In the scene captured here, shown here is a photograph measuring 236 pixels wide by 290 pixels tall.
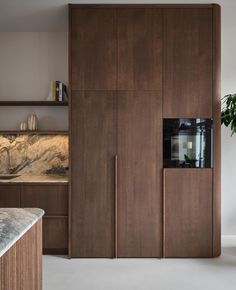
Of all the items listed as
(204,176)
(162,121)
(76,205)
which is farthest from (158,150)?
(76,205)

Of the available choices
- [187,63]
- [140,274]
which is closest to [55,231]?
[140,274]

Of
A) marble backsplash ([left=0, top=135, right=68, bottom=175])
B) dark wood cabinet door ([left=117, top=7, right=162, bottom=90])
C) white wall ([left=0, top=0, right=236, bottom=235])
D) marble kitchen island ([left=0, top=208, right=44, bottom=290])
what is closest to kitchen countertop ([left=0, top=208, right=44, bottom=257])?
marble kitchen island ([left=0, top=208, right=44, bottom=290])

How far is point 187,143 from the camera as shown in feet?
11.5

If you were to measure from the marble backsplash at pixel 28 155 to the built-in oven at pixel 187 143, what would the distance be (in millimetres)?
1484

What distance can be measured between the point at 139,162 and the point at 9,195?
1.47 m

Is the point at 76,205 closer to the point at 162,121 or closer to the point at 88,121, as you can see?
the point at 88,121

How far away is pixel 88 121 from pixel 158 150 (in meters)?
0.82

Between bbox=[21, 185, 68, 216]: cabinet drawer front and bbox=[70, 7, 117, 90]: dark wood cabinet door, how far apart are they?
1.20 metres

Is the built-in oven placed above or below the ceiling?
below

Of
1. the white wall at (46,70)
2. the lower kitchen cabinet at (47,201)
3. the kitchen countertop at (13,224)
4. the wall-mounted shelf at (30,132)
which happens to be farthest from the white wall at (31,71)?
the kitchen countertop at (13,224)

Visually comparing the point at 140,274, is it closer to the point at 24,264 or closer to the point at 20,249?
the point at 24,264

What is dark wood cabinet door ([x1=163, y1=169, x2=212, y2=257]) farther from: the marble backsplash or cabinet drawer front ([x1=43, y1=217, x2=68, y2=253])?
the marble backsplash

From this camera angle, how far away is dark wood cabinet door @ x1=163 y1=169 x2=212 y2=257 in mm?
3488

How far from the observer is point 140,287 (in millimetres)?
2832
